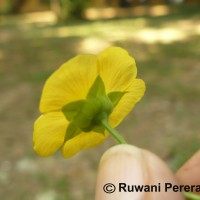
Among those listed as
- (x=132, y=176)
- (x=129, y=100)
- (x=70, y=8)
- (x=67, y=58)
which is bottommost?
(x=70, y=8)

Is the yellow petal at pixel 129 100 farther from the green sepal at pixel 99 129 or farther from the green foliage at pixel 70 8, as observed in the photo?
the green foliage at pixel 70 8

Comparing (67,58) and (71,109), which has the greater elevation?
(71,109)

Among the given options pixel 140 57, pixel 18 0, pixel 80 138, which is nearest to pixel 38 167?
pixel 80 138

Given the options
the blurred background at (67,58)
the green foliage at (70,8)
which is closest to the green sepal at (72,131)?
the blurred background at (67,58)

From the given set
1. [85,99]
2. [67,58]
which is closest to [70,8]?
[67,58]

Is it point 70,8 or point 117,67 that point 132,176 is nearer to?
point 117,67

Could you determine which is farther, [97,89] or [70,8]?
[70,8]
